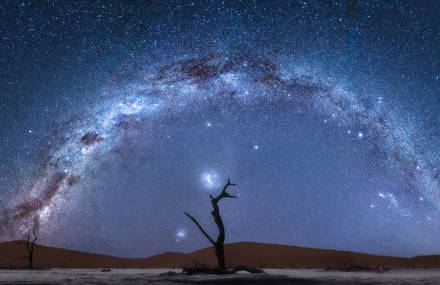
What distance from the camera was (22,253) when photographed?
238ft

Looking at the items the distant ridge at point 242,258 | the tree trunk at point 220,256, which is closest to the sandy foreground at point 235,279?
the tree trunk at point 220,256

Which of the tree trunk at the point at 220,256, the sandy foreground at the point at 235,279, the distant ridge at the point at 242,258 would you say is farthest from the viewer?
the distant ridge at the point at 242,258

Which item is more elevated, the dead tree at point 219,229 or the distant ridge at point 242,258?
the dead tree at point 219,229

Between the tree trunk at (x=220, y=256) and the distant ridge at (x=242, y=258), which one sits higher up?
the tree trunk at (x=220, y=256)

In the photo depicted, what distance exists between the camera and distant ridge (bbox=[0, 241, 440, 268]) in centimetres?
6178

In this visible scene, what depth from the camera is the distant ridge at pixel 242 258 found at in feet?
203

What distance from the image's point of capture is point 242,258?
7244 centimetres

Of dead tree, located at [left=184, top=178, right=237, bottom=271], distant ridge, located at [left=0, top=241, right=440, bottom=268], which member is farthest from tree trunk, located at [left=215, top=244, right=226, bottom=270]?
distant ridge, located at [left=0, top=241, right=440, bottom=268]

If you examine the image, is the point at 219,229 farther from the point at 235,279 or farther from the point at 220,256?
the point at 235,279

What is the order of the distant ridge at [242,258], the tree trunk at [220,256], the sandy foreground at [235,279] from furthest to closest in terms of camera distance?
1. the distant ridge at [242,258]
2. the tree trunk at [220,256]
3. the sandy foreground at [235,279]

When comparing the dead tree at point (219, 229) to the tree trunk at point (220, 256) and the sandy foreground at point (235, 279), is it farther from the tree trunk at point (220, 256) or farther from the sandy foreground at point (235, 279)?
the sandy foreground at point (235, 279)

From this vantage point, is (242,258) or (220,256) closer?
(220,256)

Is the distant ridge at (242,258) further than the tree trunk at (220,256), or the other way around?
the distant ridge at (242,258)

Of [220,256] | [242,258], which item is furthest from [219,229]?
[242,258]
